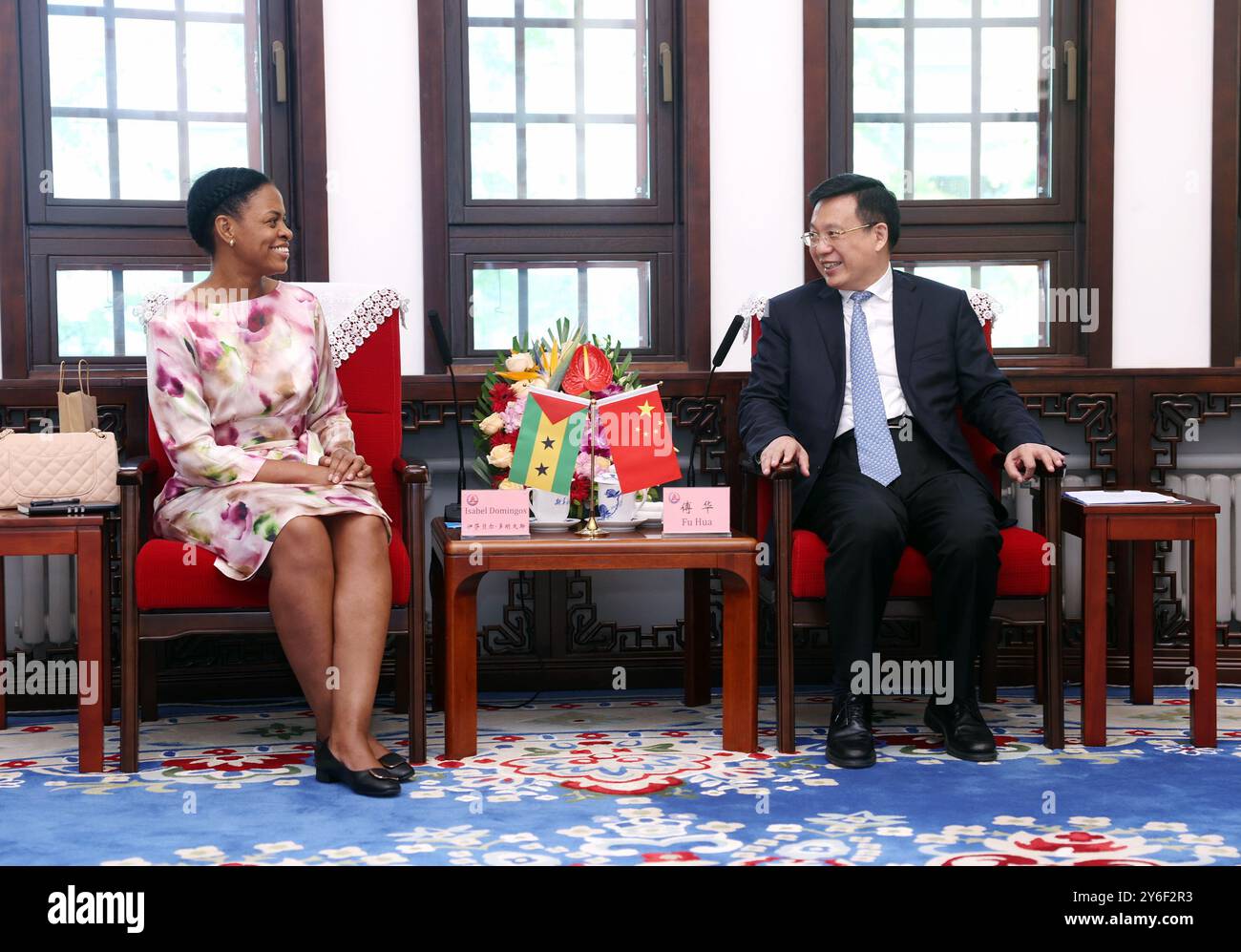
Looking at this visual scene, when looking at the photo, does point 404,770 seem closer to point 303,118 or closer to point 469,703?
point 469,703

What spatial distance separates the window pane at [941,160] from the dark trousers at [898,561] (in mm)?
1228

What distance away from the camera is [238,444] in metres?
2.81

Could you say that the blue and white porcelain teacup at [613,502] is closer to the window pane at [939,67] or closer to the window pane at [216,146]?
the window pane at [216,146]

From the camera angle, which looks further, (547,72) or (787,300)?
(547,72)

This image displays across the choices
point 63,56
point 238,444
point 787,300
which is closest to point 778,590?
point 787,300

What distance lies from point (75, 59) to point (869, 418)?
231 centimetres

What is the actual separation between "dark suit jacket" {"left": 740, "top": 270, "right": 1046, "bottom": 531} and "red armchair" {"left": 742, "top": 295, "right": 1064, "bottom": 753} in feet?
0.47

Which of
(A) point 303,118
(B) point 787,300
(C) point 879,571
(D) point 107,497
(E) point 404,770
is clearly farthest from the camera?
(A) point 303,118

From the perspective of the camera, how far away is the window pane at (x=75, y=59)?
11.3 ft

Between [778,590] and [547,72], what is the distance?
1707mm

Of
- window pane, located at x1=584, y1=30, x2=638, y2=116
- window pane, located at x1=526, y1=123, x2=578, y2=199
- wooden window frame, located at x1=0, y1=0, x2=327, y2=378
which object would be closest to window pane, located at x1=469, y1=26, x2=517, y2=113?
window pane, located at x1=526, y1=123, x2=578, y2=199

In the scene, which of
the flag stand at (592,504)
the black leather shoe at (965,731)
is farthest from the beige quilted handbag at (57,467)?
the black leather shoe at (965,731)

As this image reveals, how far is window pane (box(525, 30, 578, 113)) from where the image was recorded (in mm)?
3600

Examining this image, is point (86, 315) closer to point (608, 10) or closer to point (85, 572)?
point (85, 572)
